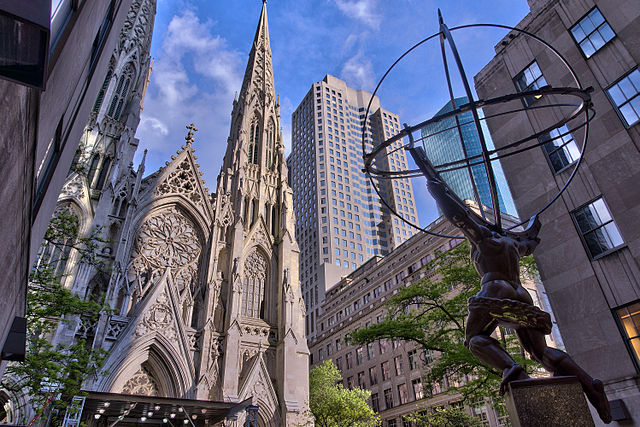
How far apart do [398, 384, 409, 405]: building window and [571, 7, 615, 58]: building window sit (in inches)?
1429

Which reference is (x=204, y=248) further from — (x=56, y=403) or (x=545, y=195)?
Answer: (x=545, y=195)

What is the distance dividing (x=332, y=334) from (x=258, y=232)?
34.4 metres

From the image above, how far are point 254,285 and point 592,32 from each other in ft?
74.4

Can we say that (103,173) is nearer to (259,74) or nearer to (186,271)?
(186,271)

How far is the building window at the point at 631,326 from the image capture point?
40.5 ft

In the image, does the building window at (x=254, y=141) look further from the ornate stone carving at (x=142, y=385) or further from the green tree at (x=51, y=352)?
the green tree at (x=51, y=352)

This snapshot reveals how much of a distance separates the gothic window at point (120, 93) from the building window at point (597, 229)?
2992 centimetres

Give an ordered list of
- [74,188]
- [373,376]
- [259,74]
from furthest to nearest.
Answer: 1. [373,376]
2. [259,74]
3. [74,188]

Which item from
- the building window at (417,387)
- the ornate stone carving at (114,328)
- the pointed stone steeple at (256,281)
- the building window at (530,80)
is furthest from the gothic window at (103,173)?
the building window at (417,387)

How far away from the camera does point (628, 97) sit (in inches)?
567

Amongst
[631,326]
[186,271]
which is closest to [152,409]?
[186,271]

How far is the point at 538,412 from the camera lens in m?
5.01

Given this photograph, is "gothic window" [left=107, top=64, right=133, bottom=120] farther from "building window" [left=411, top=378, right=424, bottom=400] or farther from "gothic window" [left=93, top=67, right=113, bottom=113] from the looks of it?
"building window" [left=411, top=378, right=424, bottom=400]

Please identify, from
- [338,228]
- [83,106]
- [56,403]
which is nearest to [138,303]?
[56,403]
